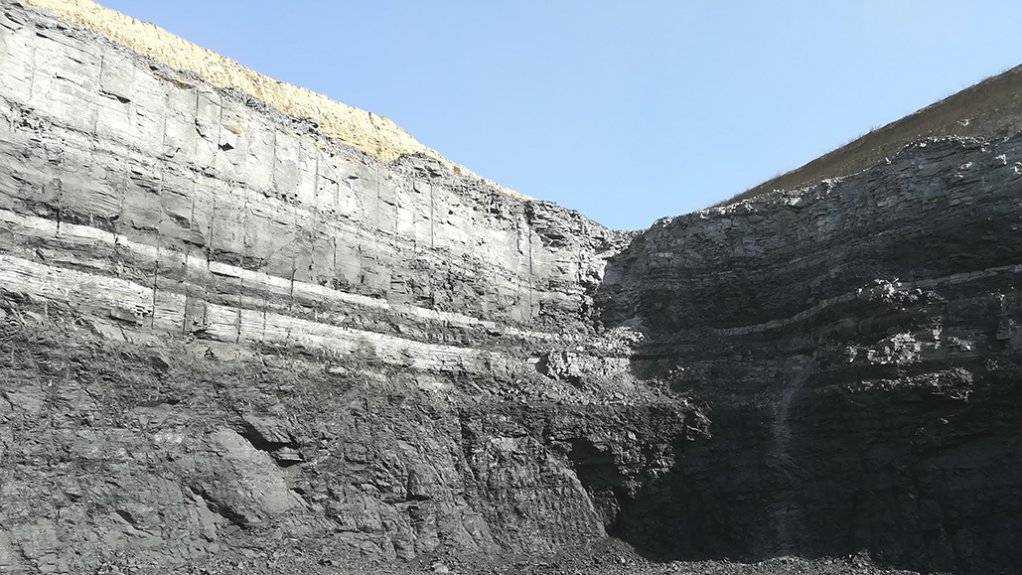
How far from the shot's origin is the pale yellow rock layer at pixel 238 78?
2317 cm

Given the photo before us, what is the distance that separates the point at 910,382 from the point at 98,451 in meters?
12.8

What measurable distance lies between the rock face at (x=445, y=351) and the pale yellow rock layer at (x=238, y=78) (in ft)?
24.0

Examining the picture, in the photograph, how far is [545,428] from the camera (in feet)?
55.0

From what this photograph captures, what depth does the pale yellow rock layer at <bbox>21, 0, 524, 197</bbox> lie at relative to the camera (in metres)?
23.2

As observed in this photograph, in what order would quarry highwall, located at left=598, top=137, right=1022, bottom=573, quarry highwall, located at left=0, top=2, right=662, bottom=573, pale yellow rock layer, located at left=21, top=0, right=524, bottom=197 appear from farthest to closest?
pale yellow rock layer, located at left=21, top=0, right=524, bottom=197 → quarry highwall, located at left=598, top=137, right=1022, bottom=573 → quarry highwall, located at left=0, top=2, right=662, bottom=573

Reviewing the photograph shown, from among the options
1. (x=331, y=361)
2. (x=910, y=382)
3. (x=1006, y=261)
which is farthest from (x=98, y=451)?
(x=1006, y=261)

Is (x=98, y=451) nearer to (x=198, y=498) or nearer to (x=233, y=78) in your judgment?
(x=198, y=498)

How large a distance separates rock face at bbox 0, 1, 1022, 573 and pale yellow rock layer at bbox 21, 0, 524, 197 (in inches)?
288

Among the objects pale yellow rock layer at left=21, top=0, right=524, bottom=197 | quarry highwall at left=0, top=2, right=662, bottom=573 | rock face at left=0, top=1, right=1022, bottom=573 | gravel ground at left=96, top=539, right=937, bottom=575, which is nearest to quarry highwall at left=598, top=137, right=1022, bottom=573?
rock face at left=0, top=1, right=1022, bottom=573

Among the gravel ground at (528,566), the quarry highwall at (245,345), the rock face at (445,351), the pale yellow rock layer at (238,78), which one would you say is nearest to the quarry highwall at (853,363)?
the rock face at (445,351)

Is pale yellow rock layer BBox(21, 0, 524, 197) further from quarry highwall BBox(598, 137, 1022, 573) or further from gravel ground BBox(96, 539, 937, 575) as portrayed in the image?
gravel ground BBox(96, 539, 937, 575)

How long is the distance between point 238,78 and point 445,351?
1208 cm

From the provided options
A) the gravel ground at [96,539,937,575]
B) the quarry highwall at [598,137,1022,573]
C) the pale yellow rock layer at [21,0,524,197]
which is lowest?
the gravel ground at [96,539,937,575]

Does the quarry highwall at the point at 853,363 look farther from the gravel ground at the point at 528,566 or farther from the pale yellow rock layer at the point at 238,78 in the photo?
the pale yellow rock layer at the point at 238,78
